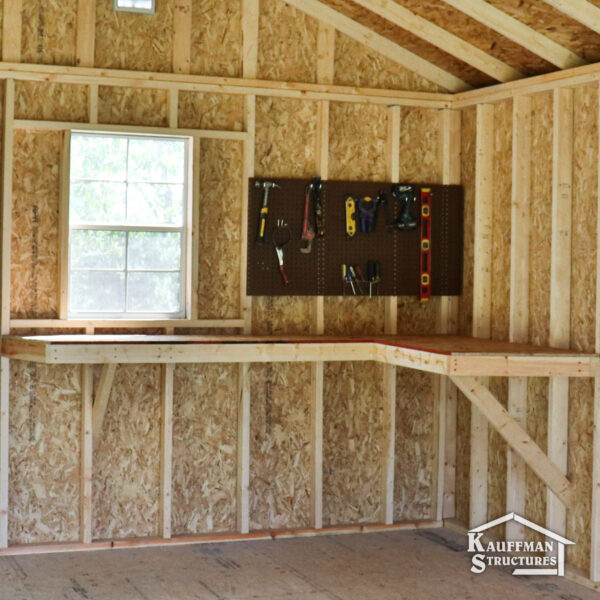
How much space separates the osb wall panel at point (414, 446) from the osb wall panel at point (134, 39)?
2749mm

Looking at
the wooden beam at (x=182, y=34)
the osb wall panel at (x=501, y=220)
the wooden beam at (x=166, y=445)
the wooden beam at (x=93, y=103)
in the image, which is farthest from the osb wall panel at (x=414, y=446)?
the wooden beam at (x=93, y=103)

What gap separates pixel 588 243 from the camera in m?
5.76

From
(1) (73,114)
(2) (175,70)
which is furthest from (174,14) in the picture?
(1) (73,114)

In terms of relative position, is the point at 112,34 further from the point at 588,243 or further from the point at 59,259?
the point at 588,243

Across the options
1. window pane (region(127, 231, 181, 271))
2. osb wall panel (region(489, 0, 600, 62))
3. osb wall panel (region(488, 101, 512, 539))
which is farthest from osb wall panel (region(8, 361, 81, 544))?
osb wall panel (region(489, 0, 600, 62))

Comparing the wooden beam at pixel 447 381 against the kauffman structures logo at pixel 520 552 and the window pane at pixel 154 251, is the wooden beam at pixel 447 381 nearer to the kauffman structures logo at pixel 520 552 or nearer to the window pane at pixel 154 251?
the kauffman structures logo at pixel 520 552

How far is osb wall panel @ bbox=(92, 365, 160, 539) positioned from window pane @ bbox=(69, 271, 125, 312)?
423mm

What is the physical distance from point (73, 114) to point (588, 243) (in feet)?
10.9

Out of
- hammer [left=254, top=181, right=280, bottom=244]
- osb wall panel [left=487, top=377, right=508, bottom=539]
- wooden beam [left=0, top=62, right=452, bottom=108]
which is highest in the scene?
wooden beam [left=0, top=62, right=452, bottom=108]

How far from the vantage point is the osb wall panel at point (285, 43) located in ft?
21.4

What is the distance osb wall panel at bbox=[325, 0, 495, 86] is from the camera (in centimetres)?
647

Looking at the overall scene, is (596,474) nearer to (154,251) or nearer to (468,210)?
(468,210)

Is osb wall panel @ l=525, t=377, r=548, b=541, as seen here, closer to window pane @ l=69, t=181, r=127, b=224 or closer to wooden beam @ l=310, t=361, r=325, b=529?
wooden beam @ l=310, t=361, r=325, b=529

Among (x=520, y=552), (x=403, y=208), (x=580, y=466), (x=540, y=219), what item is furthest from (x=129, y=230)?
(x=520, y=552)
